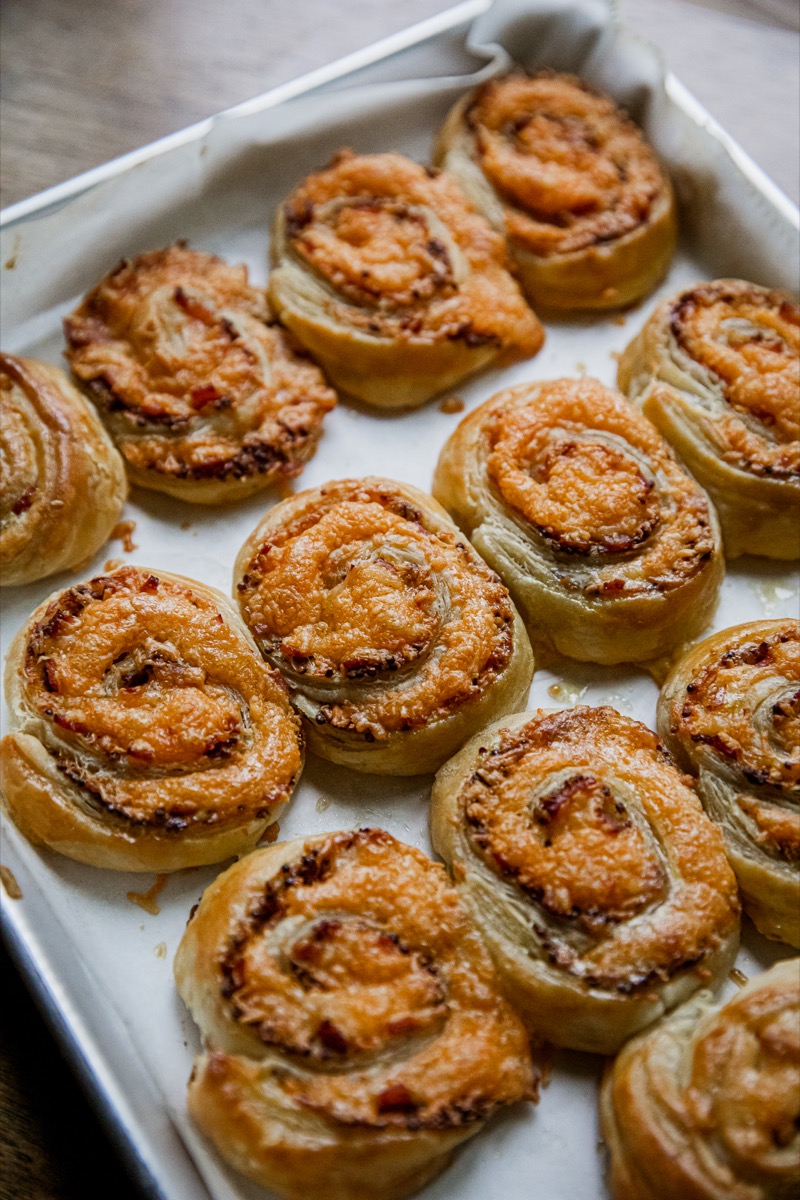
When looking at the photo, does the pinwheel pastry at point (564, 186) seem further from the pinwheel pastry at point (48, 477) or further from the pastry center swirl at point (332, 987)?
the pastry center swirl at point (332, 987)

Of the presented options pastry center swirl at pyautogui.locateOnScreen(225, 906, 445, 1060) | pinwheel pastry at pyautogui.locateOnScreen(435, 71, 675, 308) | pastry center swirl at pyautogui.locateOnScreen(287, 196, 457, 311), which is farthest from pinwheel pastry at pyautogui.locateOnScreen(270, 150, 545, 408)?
pastry center swirl at pyautogui.locateOnScreen(225, 906, 445, 1060)

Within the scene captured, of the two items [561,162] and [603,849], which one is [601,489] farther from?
[561,162]

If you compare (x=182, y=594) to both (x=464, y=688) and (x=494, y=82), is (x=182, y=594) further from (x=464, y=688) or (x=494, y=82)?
(x=494, y=82)

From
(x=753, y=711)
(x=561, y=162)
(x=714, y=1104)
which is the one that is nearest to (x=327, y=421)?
(x=561, y=162)

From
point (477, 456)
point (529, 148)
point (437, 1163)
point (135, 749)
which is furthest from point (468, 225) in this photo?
point (437, 1163)

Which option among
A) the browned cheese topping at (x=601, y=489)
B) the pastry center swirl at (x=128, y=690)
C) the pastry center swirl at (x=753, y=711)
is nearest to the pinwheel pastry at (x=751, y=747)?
the pastry center swirl at (x=753, y=711)

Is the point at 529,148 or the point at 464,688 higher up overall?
the point at 529,148

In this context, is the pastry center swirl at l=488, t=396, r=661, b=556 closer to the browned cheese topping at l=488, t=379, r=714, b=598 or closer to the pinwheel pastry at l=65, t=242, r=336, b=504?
the browned cheese topping at l=488, t=379, r=714, b=598
